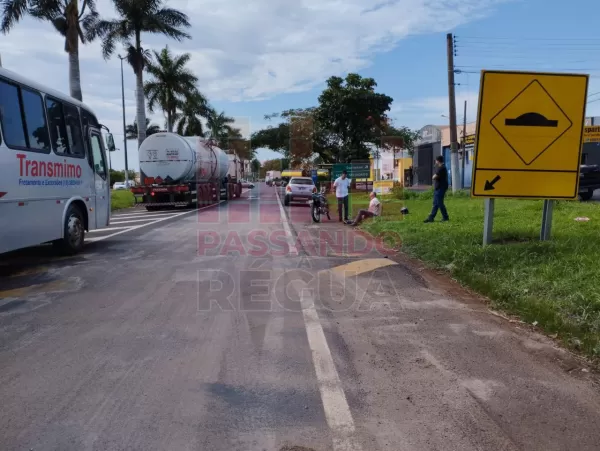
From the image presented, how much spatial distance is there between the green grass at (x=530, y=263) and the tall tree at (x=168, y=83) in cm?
3132

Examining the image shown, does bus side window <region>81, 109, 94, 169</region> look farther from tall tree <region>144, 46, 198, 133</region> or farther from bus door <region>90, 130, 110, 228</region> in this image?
tall tree <region>144, 46, 198, 133</region>

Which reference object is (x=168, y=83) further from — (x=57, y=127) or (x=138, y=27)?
(x=57, y=127)

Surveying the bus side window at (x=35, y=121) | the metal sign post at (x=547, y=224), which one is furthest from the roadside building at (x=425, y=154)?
the bus side window at (x=35, y=121)

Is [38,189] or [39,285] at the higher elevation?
[38,189]

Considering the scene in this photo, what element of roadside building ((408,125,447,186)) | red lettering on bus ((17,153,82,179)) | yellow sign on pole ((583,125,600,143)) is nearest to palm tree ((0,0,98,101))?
red lettering on bus ((17,153,82,179))

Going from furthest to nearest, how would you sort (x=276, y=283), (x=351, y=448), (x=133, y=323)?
(x=276, y=283) → (x=133, y=323) → (x=351, y=448)

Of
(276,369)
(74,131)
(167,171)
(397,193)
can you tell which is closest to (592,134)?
(397,193)

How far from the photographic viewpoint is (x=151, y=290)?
261 inches

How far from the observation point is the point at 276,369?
4012 mm

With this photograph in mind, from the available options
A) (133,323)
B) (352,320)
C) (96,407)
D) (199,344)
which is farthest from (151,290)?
(96,407)

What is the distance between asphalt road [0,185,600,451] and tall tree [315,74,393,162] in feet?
105

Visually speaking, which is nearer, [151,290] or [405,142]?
[151,290]

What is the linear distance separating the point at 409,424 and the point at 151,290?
4.41m

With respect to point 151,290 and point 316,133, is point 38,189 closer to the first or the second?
point 151,290
